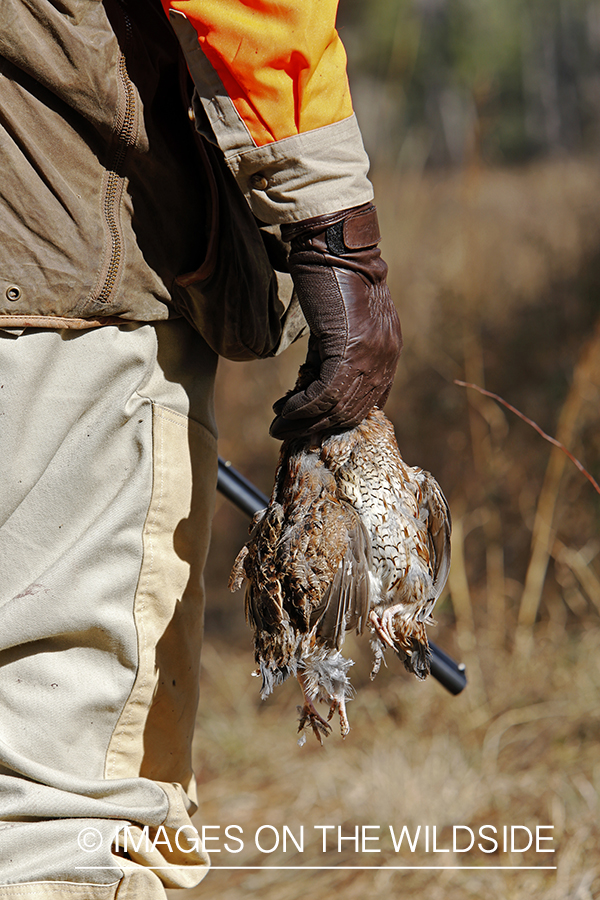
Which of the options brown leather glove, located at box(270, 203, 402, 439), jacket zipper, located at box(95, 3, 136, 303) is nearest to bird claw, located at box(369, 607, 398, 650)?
brown leather glove, located at box(270, 203, 402, 439)

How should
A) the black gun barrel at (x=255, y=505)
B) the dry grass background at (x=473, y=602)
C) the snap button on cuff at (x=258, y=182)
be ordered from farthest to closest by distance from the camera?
the dry grass background at (x=473, y=602), the black gun barrel at (x=255, y=505), the snap button on cuff at (x=258, y=182)

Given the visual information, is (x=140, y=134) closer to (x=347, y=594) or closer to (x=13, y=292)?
(x=13, y=292)

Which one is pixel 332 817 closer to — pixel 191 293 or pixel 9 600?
pixel 9 600

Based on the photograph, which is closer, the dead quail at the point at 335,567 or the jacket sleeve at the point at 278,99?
the jacket sleeve at the point at 278,99

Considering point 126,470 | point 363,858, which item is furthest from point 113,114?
point 363,858

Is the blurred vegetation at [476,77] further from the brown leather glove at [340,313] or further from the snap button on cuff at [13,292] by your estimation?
the snap button on cuff at [13,292]

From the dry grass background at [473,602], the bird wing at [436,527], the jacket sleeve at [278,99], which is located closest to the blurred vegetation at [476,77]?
the dry grass background at [473,602]

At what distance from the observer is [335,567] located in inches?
47.0

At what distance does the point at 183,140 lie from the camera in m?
1.37

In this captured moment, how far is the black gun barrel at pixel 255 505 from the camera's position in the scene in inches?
71.1

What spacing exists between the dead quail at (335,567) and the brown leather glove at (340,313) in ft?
0.27

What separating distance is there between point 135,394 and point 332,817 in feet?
6.59

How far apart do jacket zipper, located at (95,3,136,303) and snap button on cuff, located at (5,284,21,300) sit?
0.39 ft

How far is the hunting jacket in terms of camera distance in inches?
43.8
